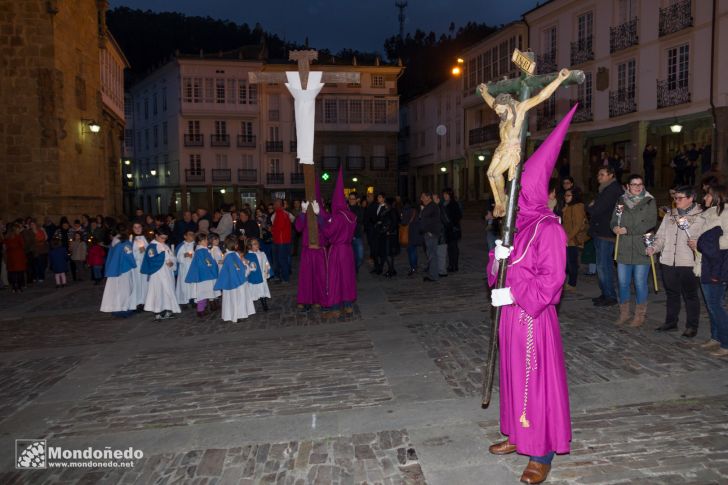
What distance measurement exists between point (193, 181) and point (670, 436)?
47406mm

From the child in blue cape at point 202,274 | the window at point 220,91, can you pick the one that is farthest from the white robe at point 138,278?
the window at point 220,91

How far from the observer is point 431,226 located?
12.2 meters

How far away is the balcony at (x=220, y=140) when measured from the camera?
155ft

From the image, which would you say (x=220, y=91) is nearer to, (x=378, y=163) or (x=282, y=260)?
(x=378, y=163)

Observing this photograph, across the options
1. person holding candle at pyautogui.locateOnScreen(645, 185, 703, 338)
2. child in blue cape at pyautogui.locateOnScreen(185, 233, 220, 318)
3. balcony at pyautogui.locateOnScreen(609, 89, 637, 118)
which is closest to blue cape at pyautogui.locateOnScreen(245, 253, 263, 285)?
child in blue cape at pyautogui.locateOnScreen(185, 233, 220, 318)

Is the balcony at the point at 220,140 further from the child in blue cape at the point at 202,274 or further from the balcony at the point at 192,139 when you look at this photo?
the child in blue cape at the point at 202,274

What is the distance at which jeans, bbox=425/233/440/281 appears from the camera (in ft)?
40.5

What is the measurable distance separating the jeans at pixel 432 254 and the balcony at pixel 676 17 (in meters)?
17.4

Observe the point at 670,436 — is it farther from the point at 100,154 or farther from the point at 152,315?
the point at 100,154

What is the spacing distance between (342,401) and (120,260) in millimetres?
6659

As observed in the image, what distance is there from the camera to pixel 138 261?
10.4 meters

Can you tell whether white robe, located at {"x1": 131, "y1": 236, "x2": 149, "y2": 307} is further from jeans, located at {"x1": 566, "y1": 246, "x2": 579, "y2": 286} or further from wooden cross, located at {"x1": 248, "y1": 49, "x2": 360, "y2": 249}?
jeans, located at {"x1": 566, "y1": 246, "x2": 579, "y2": 286}

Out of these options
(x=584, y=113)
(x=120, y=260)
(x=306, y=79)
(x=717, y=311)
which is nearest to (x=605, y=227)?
(x=717, y=311)

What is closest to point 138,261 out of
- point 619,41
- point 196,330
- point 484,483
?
point 196,330
